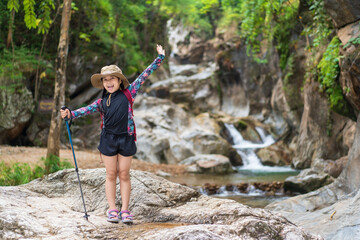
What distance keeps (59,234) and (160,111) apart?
58.3 ft

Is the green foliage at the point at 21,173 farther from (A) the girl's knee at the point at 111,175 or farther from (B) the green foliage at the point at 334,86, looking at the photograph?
(B) the green foliage at the point at 334,86

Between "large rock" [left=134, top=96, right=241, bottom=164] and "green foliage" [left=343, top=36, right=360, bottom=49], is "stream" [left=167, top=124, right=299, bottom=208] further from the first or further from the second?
"green foliage" [left=343, top=36, right=360, bottom=49]

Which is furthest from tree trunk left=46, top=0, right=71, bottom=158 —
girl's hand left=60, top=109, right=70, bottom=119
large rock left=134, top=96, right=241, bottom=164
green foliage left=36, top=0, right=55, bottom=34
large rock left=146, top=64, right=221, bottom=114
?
large rock left=146, top=64, right=221, bottom=114

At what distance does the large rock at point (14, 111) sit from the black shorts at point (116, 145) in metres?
11.7

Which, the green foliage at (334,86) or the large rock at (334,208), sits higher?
the green foliage at (334,86)

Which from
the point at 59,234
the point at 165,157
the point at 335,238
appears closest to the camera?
the point at 59,234

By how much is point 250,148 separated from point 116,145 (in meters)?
16.2

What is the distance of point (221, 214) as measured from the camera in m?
3.21

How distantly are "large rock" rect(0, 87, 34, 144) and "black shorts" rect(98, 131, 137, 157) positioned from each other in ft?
38.3

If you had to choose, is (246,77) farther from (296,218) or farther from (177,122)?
(296,218)

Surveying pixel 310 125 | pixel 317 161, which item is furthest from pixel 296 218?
pixel 310 125

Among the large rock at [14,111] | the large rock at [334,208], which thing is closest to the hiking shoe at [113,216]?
the large rock at [334,208]

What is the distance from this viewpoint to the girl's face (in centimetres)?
375

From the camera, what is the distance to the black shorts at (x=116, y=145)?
3.60 m
